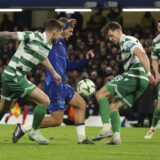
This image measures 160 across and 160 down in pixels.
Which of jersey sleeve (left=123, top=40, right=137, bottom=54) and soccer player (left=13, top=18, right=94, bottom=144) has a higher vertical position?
jersey sleeve (left=123, top=40, right=137, bottom=54)

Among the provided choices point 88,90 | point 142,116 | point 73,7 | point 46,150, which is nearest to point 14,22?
point 73,7

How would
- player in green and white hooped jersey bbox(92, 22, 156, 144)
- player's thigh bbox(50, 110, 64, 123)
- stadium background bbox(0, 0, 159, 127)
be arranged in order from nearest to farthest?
1. player in green and white hooped jersey bbox(92, 22, 156, 144)
2. player's thigh bbox(50, 110, 64, 123)
3. stadium background bbox(0, 0, 159, 127)

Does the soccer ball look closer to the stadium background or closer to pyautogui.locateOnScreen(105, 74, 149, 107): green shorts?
pyautogui.locateOnScreen(105, 74, 149, 107): green shorts

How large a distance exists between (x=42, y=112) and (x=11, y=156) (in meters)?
1.79

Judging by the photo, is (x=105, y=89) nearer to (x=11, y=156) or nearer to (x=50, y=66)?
(x=50, y=66)

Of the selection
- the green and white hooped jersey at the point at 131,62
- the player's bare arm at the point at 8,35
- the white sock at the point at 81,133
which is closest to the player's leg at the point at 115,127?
the white sock at the point at 81,133

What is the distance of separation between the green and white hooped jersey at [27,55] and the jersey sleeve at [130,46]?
1.32 meters

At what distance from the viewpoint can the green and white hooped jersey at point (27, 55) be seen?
8484 mm

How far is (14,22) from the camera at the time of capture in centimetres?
2741

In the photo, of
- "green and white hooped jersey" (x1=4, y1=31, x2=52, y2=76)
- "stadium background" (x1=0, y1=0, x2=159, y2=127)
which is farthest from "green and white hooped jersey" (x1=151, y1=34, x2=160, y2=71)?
"stadium background" (x1=0, y1=0, x2=159, y2=127)

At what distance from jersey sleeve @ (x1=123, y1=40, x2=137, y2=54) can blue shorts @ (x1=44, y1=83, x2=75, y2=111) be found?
44.4 inches

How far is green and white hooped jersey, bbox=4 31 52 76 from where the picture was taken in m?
8.48

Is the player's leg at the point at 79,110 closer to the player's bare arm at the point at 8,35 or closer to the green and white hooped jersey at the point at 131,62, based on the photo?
the green and white hooped jersey at the point at 131,62

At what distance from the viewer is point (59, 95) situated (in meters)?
9.47
